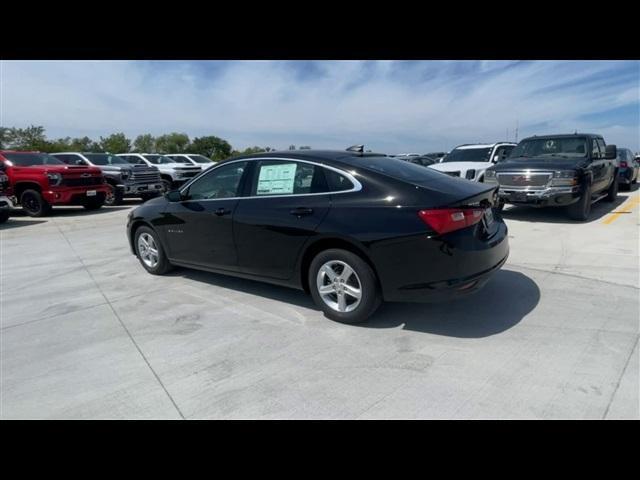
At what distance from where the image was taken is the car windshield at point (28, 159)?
12.0m

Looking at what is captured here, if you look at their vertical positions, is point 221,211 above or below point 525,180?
below

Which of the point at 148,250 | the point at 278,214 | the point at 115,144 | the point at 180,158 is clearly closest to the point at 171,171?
the point at 180,158

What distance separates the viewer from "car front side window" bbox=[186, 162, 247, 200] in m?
4.37

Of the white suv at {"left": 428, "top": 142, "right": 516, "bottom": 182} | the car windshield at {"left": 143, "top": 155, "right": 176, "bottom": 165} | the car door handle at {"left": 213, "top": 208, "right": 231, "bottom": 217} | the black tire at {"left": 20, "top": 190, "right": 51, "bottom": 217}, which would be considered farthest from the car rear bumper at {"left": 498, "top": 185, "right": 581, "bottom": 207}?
the car windshield at {"left": 143, "top": 155, "right": 176, "bottom": 165}

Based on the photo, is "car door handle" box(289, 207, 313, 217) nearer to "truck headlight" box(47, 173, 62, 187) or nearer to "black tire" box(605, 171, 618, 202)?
"black tire" box(605, 171, 618, 202)

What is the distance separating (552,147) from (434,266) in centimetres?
797

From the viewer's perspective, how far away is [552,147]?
9.16m

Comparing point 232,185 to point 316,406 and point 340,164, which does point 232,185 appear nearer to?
point 340,164

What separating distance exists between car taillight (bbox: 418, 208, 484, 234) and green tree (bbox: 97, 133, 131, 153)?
219 ft

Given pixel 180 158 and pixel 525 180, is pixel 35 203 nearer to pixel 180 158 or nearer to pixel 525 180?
pixel 180 158

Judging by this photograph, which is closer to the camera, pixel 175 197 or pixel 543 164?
pixel 175 197

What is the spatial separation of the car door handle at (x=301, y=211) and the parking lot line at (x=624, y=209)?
7.46 metres
